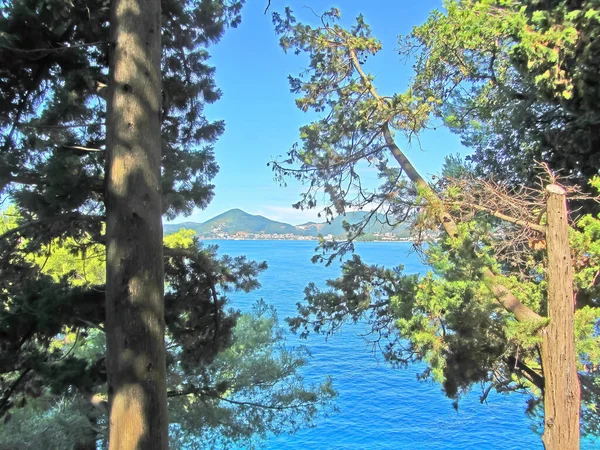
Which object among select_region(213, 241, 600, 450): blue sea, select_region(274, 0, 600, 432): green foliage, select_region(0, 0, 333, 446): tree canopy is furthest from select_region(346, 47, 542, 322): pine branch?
select_region(213, 241, 600, 450): blue sea

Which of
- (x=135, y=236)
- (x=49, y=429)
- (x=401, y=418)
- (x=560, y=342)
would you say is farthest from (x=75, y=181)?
(x=401, y=418)

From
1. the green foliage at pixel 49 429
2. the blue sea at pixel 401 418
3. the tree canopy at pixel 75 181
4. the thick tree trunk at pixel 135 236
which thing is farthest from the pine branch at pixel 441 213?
the green foliage at pixel 49 429

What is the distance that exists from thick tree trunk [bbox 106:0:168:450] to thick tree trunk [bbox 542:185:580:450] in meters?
3.31

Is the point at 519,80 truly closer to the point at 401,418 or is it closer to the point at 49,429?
the point at 49,429

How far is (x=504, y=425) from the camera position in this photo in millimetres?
13391

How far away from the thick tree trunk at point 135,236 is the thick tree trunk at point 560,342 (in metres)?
3.31

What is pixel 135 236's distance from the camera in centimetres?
194

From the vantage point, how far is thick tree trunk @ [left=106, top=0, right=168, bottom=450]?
70.6 inches

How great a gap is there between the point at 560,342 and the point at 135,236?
3.70 m

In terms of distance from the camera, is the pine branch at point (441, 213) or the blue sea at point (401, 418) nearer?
the pine branch at point (441, 213)

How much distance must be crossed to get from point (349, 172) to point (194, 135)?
352 cm

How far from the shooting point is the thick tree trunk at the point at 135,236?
1.79 metres

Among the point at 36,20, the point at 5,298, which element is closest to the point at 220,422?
the point at 5,298

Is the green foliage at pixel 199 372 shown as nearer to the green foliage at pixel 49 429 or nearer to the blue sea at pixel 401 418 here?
the green foliage at pixel 49 429
